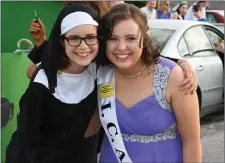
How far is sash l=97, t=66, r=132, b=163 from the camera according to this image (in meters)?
2.00

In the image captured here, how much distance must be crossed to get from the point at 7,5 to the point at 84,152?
173 inches

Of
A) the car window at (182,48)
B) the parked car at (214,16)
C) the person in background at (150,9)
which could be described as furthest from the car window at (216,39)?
the parked car at (214,16)

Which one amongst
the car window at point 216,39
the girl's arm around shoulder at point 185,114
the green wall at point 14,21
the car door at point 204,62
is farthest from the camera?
the car window at point 216,39

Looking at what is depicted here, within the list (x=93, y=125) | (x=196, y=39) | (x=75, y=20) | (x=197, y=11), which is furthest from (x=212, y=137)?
(x=197, y=11)

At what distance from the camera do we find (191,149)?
6.47 ft

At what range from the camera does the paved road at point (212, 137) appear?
14.9 ft

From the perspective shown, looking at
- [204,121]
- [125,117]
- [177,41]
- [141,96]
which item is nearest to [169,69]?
[141,96]

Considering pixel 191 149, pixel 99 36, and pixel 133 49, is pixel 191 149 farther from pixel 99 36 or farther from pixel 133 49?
pixel 99 36

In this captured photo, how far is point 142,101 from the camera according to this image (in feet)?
6.38

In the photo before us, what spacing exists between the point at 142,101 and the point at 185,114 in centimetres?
22

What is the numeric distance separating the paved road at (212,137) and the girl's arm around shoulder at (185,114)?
8.49ft

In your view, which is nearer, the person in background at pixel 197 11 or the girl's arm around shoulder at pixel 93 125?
the girl's arm around shoulder at pixel 93 125

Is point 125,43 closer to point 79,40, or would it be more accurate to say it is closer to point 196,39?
point 79,40

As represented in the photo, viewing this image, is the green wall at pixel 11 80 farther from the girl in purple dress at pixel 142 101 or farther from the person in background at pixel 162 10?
the person in background at pixel 162 10
